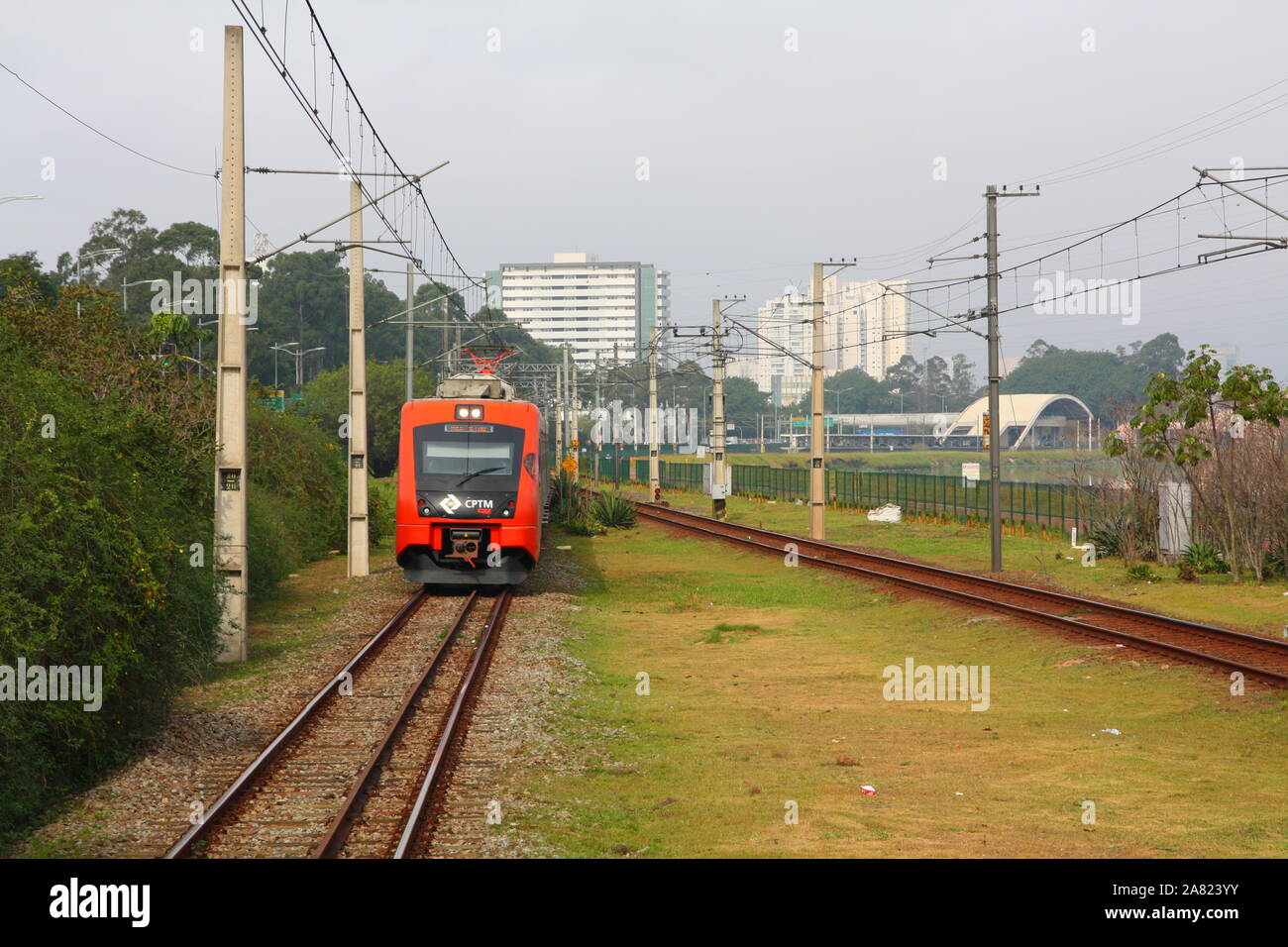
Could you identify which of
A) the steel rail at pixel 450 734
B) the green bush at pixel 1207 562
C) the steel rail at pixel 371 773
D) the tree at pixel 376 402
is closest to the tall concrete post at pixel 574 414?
the tree at pixel 376 402

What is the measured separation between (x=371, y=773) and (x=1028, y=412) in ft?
456

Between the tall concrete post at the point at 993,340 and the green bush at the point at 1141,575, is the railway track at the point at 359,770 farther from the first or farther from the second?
the green bush at the point at 1141,575

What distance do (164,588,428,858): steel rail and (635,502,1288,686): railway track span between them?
34.5ft

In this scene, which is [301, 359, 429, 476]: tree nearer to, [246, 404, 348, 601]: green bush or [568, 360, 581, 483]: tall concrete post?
[568, 360, 581, 483]: tall concrete post

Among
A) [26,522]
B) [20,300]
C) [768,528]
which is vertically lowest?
[768,528]

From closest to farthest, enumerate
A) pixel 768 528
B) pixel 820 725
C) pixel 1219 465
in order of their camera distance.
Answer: pixel 820 725, pixel 1219 465, pixel 768 528

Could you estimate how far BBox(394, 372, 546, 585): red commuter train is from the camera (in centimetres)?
2205

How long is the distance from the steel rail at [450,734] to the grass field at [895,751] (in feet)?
2.66

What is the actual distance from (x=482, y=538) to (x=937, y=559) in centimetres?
1459

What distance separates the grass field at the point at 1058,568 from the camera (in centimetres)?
2147

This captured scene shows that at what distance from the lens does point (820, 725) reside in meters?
13.5

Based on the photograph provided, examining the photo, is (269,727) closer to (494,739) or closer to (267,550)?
(494,739)

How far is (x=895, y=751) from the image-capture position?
12.2 meters
